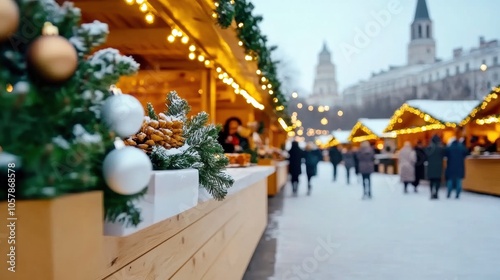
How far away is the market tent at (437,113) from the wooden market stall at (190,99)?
360 inches

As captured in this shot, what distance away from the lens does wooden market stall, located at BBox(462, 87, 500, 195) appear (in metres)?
14.6

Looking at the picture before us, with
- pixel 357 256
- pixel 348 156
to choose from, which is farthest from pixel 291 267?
pixel 348 156

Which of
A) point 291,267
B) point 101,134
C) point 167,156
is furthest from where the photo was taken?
point 291,267

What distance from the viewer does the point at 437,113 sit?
2028cm

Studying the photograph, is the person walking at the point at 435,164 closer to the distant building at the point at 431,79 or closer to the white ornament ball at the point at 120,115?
the white ornament ball at the point at 120,115

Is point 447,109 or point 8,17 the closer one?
point 8,17

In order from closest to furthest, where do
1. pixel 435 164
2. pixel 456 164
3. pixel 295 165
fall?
pixel 456 164, pixel 435 164, pixel 295 165

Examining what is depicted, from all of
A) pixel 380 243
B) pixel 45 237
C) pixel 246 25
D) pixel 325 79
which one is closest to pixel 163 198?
pixel 45 237

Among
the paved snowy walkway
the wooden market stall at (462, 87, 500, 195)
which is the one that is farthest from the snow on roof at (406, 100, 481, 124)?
the paved snowy walkway

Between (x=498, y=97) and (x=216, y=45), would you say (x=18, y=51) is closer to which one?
(x=216, y=45)

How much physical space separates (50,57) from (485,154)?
17408mm

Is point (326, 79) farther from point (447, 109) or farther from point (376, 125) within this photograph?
point (447, 109)

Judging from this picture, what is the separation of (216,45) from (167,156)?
15.4ft

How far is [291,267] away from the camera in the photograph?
5.55 metres
